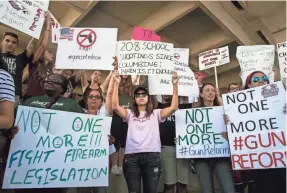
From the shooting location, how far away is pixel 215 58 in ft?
12.7

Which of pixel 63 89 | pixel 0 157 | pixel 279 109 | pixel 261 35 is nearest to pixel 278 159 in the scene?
pixel 279 109

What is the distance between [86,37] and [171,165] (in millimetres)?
1683

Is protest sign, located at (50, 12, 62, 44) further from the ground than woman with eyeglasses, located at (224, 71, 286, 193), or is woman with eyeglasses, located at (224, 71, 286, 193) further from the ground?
protest sign, located at (50, 12, 62, 44)

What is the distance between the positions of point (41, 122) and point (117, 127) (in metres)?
0.92

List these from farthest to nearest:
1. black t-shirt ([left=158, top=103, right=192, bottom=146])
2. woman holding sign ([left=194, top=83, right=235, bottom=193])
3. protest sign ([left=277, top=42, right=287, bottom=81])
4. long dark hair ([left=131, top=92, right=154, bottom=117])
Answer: protest sign ([left=277, top=42, right=287, bottom=81]) < black t-shirt ([left=158, top=103, right=192, bottom=146]) < long dark hair ([left=131, top=92, right=154, bottom=117]) < woman holding sign ([left=194, top=83, right=235, bottom=193])

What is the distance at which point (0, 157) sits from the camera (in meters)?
1.96

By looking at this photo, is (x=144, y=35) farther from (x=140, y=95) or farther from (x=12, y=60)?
(x=12, y=60)

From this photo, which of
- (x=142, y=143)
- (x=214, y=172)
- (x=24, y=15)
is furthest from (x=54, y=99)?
(x=214, y=172)

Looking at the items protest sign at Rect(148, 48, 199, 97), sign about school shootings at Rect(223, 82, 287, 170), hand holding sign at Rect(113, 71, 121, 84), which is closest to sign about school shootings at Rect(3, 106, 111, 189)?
hand holding sign at Rect(113, 71, 121, 84)

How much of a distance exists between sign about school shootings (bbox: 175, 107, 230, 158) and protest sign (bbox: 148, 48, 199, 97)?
0.44 meters

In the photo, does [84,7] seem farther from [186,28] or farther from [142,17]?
[186,28]

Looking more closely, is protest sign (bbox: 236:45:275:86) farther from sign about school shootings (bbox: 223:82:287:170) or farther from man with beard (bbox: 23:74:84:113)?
man with beard (bbox: 23:74:84:113)

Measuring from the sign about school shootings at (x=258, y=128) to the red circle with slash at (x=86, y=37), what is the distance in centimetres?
162

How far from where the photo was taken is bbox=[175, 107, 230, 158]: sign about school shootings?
2.61m
